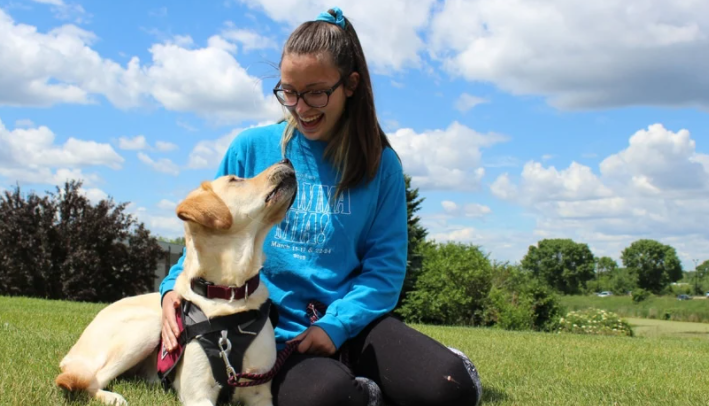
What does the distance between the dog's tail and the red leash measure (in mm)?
811

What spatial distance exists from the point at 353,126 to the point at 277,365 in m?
1.65

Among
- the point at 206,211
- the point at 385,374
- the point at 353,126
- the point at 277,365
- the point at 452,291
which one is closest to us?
the point at 206,211

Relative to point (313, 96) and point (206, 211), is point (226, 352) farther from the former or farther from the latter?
point (313, 96)

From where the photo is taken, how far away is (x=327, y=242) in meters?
3.93

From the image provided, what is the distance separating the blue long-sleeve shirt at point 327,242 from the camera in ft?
12.6

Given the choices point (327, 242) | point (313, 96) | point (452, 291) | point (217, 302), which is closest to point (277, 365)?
point (217, 302)

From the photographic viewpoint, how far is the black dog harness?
3201 millimetres

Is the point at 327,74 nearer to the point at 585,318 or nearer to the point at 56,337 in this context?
the point at 56,337

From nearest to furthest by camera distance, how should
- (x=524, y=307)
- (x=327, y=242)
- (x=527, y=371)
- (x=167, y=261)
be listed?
(x=327, y=242) → (x=527, y=371) → (x=524, y=307) → (x=167, y=261)

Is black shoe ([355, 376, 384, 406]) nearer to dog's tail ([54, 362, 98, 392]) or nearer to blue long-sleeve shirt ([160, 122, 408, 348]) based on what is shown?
blue long-sleeve shirt ([160, 122, 408, 348])

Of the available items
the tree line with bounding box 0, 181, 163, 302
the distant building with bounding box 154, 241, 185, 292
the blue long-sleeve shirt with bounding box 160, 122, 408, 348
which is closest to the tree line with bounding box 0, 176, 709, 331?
the tree line with bounding box 0, 181, 163, 302

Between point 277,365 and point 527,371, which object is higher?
point 277,365

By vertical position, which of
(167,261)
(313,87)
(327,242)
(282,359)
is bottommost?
(282,359)

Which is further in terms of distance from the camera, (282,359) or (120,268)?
(120,268)
